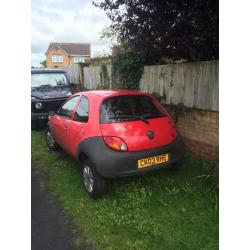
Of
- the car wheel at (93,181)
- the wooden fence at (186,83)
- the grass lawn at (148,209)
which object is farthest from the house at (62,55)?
the car wheel at (93,181)

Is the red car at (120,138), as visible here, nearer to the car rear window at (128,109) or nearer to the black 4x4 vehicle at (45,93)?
the car rear window at (128,109)

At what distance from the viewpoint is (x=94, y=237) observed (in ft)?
11.5

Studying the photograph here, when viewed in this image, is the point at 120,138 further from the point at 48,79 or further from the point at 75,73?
the point at 75,73

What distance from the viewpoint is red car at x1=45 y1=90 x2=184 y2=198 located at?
→ 4.12 meters

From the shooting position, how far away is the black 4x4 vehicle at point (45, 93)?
355 inches

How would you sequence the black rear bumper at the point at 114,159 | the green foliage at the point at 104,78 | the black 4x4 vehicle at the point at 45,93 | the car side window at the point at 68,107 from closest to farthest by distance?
the black rear bumper at the point at 114,159 < the car side window at the point at 68,107 < the black 4x4 vehicle at the point at 45,93 < the green foliage at the point at 104,78

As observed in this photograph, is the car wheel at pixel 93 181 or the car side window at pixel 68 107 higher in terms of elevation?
the car side window at pixel 68 107

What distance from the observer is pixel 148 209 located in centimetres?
404

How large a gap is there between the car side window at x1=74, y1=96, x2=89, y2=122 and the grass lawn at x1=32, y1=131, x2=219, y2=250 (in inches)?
45.3

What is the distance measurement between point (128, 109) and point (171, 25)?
174cm

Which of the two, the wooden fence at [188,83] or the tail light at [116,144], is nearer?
the tail light at [116,144]

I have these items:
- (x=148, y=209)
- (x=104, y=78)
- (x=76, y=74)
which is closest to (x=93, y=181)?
(x=148, y=209)
